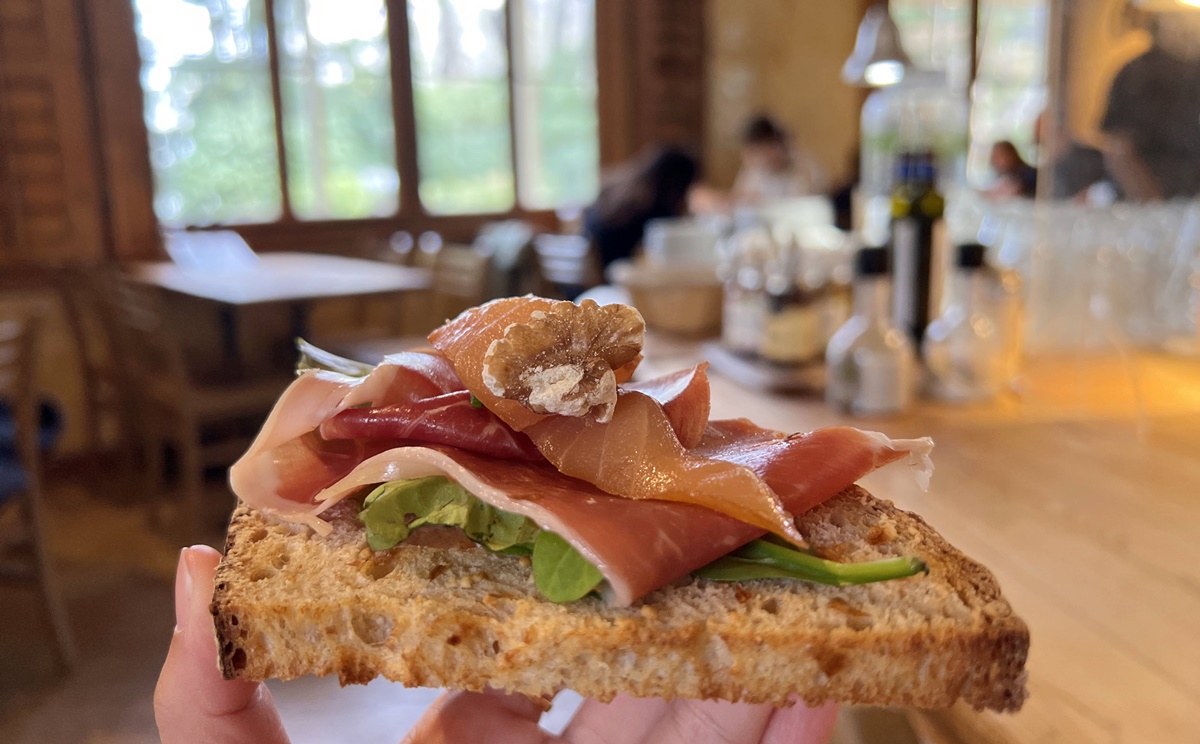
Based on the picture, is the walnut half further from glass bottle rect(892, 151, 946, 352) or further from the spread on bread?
glass bottle rect(892, 151, 946, 352)

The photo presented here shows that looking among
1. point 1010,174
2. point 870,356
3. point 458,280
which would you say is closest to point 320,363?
point 870,356

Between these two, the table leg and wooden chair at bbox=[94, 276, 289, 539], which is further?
the table leg

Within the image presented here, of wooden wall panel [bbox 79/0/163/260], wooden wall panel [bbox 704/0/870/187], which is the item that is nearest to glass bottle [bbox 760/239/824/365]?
wooden wall panel [bbox 79/0/163/260]

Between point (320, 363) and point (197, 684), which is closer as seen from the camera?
point (197, 684)

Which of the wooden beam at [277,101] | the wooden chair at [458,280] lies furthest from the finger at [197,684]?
the wooden beam at [277,101]

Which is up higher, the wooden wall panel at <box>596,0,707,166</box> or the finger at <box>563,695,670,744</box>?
the wooden wall panel at <box>596,0,707,166</box>

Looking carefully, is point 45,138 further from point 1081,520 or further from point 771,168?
point 1081,520

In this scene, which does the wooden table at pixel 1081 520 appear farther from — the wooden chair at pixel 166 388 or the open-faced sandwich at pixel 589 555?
the wooden chair at pixel 166 388

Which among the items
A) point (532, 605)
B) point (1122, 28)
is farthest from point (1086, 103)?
point (532, 605)
